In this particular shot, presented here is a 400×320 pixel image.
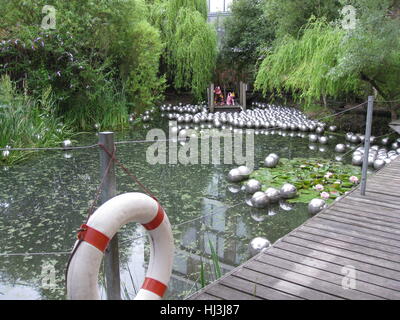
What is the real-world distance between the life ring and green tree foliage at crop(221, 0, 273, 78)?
11712 millimetres

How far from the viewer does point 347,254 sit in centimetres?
256

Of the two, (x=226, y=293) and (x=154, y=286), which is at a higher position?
(x=154, y=286)

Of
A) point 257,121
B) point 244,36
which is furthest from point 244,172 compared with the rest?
point 244,36

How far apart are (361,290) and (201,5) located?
39.4ft

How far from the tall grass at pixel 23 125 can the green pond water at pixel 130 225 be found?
0.80ft

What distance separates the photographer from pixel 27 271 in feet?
9.60

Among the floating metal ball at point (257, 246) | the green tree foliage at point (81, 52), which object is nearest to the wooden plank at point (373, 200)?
the floating metal ball at point (257, 246)

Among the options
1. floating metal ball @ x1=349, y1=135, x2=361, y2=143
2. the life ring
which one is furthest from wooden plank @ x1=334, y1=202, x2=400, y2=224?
floating metal ball @ x1=349, y1=135, x2=361, y2=143

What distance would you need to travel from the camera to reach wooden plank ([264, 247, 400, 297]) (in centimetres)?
220

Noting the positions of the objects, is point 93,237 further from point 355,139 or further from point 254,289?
point 355,139

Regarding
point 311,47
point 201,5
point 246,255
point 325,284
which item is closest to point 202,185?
point 246,255

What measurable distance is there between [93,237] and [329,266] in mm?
1445

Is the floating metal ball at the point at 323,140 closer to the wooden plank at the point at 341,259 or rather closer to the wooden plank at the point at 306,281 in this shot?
the wooden plank at the point at 341,259
